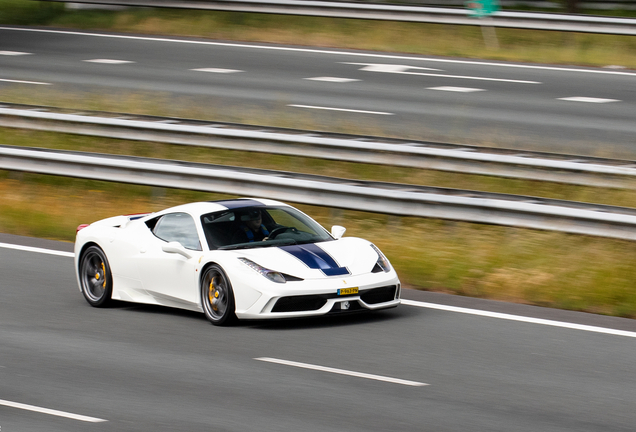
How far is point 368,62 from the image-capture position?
23625 millimetres

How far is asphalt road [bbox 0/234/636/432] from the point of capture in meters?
7.06

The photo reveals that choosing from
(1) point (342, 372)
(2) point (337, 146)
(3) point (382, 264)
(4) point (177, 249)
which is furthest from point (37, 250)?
(1) point (342, 372)

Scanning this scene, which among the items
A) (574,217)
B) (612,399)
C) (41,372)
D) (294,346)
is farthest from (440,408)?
(574,217)

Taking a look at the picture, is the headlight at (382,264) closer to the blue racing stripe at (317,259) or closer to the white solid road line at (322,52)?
the blue racing stripe at (317,259)

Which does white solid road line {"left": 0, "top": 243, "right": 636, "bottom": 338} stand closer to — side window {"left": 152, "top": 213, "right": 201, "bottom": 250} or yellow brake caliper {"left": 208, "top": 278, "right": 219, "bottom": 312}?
yellow brake caliper {"left": 208, "top": 278, "right": 219, "bottom": 312}

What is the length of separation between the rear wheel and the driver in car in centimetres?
163

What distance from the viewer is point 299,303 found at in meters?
9.65

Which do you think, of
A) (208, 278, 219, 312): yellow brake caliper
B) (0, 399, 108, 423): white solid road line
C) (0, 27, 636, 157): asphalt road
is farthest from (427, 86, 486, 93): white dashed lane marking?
(0, 399, 108, 423): white solid road line

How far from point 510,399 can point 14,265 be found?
726cm

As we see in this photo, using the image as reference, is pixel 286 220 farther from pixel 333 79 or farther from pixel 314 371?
pixel 333 79

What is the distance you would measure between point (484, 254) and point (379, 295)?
263 centimetres

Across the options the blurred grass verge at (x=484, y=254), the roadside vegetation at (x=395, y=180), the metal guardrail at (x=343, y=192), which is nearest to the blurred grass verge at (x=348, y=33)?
the roadside vegetation at (x=395, y=180)

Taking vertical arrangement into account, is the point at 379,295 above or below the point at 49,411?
above

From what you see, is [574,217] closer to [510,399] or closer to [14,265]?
[510,399]
